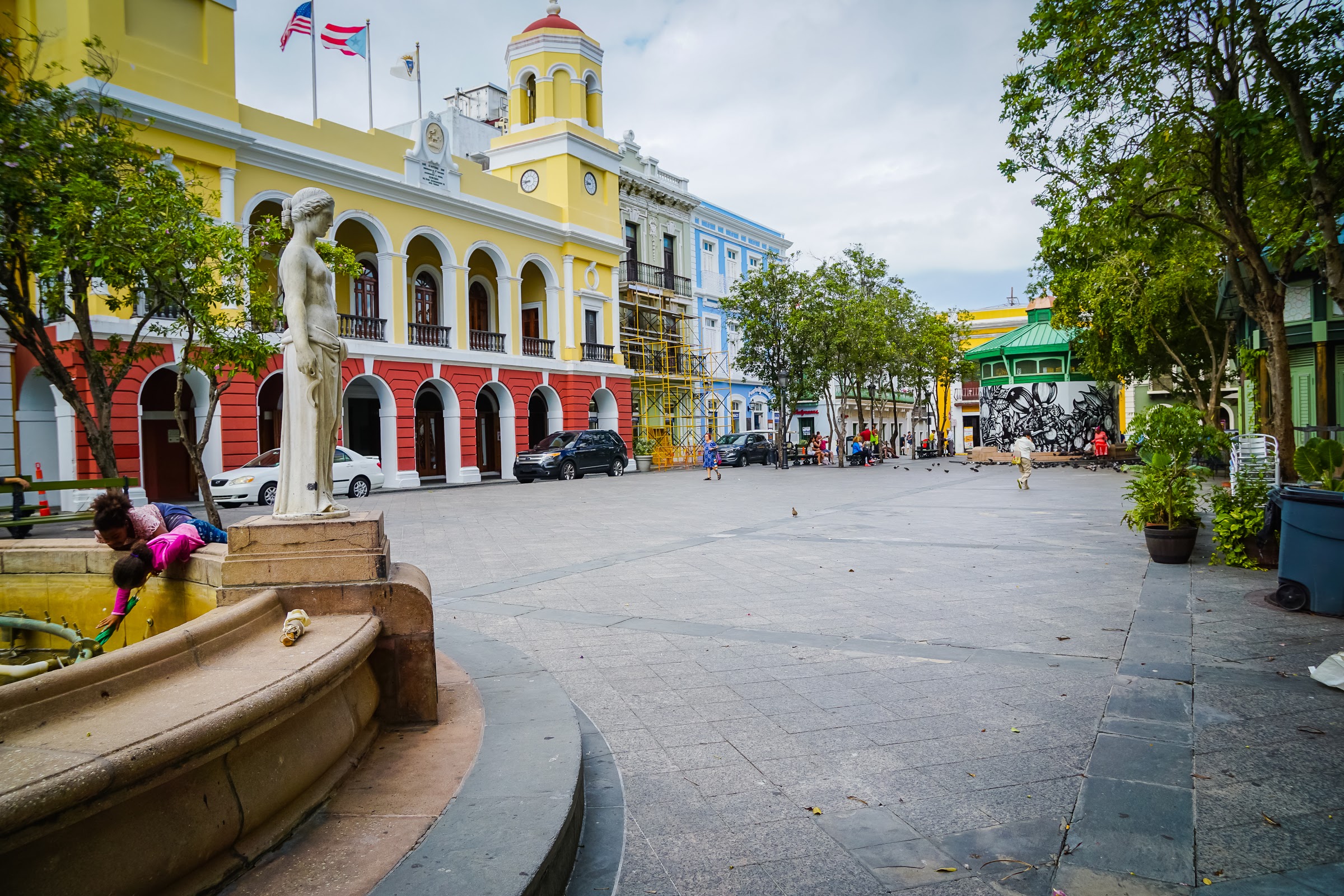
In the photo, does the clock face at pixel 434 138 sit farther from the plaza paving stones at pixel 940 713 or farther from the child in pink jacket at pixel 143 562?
the child in pink jacket at pixel 143 562

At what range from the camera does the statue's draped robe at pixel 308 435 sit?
3.69 metres

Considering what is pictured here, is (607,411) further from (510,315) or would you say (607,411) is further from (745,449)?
(745,449)

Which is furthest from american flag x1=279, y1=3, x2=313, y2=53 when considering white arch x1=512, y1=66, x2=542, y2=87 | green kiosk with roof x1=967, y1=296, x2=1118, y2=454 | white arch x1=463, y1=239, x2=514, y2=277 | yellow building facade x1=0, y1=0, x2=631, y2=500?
green kiosk with roof x1=967, y1=296, x2=1118, y2=454

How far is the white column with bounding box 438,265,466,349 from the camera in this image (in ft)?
85.8

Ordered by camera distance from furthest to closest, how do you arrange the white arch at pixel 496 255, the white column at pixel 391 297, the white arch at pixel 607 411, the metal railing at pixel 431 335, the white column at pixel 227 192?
1. the white arch at pixel 607 411
2. the white arch at pixel 496 255
3. the metal railing at pixel 431 335
4. the white column at pixel 391 297
5. the white column at pixel 227 192

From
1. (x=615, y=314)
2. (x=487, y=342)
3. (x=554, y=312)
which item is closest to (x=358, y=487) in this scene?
(x=487, y=342)

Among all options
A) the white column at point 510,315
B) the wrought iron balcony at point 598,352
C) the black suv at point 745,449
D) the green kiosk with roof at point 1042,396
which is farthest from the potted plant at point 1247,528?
the black suv at point 745,449

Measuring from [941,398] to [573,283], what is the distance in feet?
152

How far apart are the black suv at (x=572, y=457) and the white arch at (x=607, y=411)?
274cm

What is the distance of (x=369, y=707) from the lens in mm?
3211

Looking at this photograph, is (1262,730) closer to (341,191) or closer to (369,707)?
(369,707)

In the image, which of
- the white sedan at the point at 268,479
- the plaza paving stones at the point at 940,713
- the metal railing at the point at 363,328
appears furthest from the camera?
the metal railing at the point at 363,328

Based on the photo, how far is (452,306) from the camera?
26.2m

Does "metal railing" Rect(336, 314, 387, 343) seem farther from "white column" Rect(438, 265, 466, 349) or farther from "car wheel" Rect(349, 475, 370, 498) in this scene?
"car wheel" Rect(349, 475, 370, 498)
